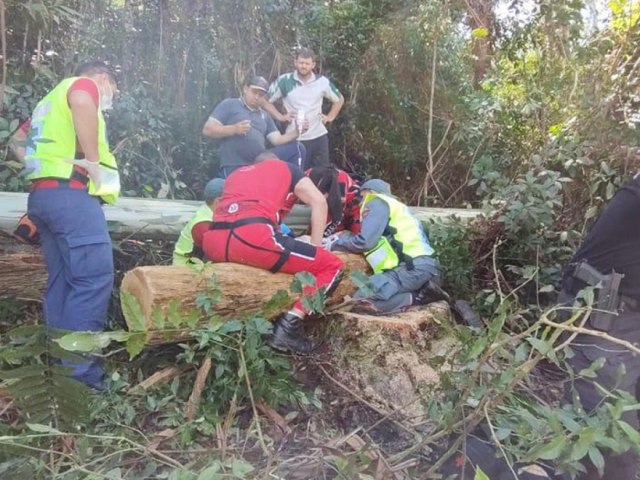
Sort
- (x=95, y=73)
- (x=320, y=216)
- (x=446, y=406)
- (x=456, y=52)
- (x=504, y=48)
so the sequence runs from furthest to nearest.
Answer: (x=456, y=52) → (x=504, y=48) → (x=320, y=216) → (x=95, y=73) → (x=446, y=406)

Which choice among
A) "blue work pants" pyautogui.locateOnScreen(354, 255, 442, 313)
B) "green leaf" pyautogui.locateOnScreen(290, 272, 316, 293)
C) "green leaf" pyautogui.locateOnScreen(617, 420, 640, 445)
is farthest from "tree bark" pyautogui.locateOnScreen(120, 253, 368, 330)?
"green leaf" pyautogui.locateOnScreen(617, 420, 640, 445)

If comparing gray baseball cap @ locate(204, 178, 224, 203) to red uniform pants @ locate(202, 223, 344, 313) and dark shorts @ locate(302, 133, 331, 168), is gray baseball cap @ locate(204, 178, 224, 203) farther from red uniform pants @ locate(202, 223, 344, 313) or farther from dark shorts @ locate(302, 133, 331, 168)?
dark shorts @ locate(302, 133, 331, 168)

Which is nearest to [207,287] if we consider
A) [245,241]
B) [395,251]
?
[245,241]

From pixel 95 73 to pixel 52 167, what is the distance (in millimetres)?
633

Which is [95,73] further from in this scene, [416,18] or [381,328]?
[416,18]

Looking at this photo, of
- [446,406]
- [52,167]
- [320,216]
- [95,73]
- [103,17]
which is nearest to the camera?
[446,406]

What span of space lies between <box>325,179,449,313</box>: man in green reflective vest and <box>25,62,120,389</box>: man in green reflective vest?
166cm

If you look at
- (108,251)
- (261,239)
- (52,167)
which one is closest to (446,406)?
(261,239)

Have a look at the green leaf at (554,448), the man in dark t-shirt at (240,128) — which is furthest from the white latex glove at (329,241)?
the green leaf at (554,448)

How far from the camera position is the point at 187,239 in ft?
14.0

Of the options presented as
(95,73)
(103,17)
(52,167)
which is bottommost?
(52,167)

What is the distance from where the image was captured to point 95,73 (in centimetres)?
367

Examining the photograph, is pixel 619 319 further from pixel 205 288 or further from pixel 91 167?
pixel 91 167

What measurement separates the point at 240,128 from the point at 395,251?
193 cm
